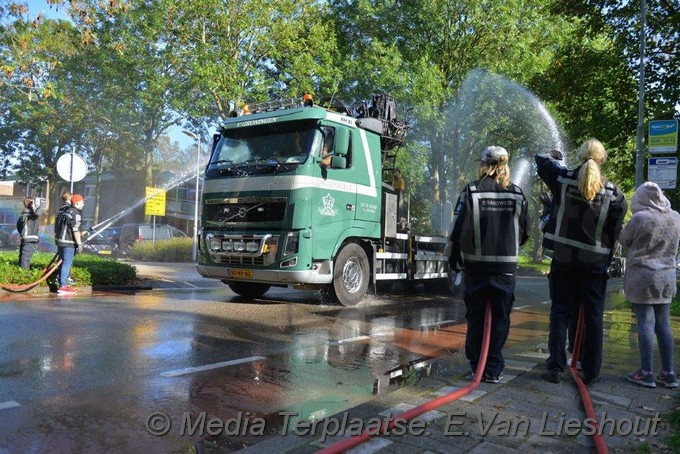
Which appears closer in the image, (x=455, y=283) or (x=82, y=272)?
(x=82, y=272)

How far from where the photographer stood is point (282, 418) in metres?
3.97

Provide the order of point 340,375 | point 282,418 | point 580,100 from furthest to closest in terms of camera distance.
Result: point 580,100, point 340,375, point 282,418

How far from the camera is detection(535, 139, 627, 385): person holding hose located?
4695 mm

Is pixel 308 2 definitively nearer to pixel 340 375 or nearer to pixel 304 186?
pixel 304 186

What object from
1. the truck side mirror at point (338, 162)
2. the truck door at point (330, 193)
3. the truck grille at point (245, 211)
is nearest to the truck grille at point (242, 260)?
the truck grille at point (245, 211)

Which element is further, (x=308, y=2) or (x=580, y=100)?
(x=308, y=2)

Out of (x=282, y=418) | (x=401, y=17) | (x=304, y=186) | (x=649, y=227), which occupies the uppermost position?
(x=401, y=17)

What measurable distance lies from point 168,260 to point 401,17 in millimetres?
14242

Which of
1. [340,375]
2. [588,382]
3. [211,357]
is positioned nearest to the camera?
[588,382]

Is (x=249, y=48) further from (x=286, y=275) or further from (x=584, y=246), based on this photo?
(x=584, y=246)

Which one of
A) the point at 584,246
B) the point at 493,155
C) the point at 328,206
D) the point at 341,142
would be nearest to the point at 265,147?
the point at 341,142

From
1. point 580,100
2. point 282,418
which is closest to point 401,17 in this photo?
point 580,100

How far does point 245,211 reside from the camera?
9.43 m

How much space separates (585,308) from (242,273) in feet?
19.4
